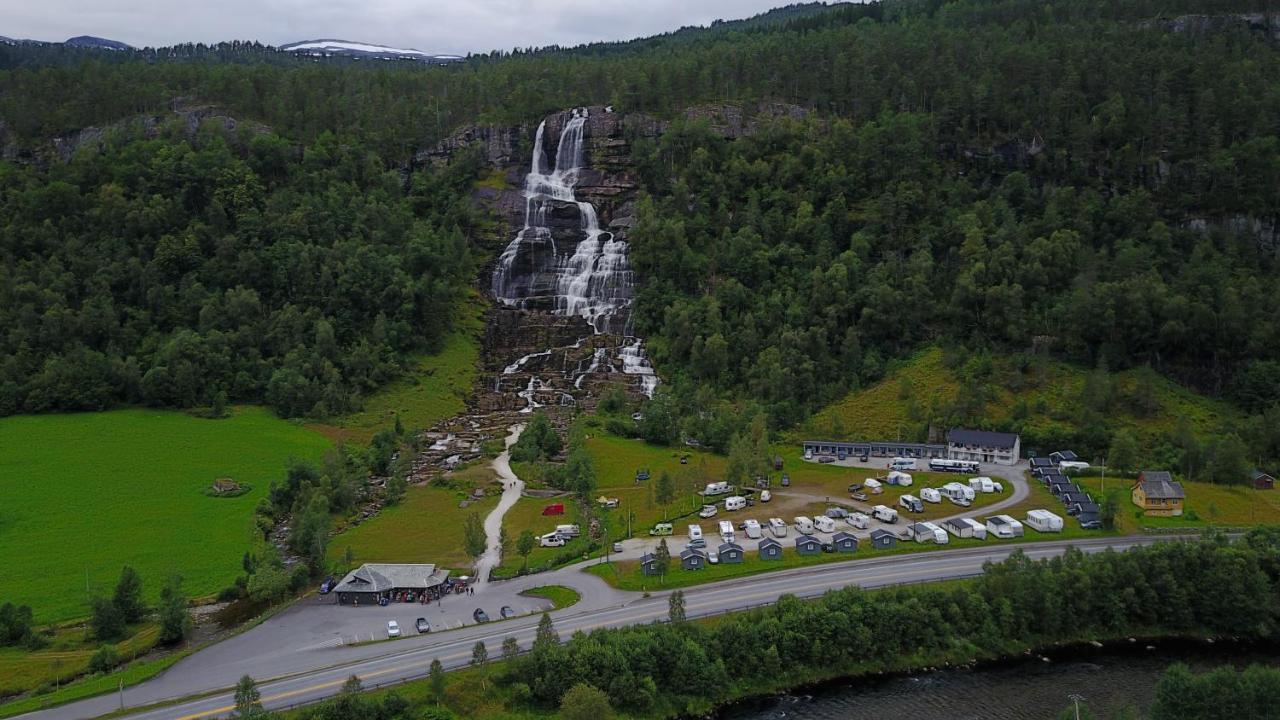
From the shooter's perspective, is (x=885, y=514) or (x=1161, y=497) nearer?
(x=1161, y=497)

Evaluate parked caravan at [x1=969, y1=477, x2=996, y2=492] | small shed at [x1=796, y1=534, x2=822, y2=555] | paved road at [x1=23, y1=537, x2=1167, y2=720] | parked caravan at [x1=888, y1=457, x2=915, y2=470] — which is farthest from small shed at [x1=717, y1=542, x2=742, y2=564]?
parked caravan at [x1=888, y1=457, x2=915, y2=470]

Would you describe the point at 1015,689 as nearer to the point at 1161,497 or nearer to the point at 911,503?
the point at 911,503

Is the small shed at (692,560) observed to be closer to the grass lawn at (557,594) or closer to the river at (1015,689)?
the grass lawn at (557,594)

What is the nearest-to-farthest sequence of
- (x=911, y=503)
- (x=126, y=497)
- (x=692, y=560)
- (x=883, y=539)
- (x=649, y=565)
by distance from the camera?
(x=649, y=565)
(x=692, y=560)
(x=883, y=539)
(x=911, y=503)
(x=126, y=497)

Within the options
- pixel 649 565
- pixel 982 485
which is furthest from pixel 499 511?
pixel 982 485

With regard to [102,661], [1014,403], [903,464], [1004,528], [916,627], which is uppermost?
[1014,403]

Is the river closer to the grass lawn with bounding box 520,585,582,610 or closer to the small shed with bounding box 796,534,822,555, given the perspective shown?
the grass lawn with bounding box 520,585,582,610

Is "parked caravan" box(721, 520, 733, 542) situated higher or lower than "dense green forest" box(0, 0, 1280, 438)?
lower
